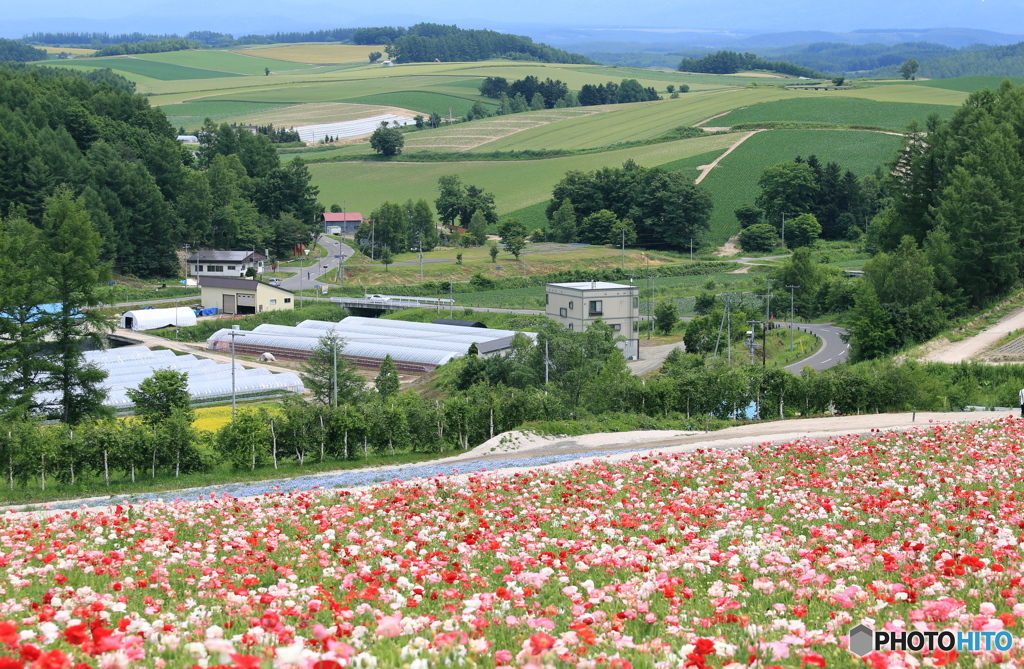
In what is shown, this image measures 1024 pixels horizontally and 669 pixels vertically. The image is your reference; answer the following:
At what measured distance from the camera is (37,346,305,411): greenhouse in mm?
61812

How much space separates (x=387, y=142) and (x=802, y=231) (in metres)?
79.0

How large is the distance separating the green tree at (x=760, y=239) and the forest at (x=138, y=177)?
194 feet

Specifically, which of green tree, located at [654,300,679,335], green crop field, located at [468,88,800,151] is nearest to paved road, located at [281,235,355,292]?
green tree, located at [654,300,679,335]

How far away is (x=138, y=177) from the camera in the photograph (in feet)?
379

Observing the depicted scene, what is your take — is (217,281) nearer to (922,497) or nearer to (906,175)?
(906,175)

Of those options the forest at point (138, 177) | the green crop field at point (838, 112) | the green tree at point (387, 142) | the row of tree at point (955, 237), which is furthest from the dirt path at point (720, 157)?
the row of tree at point (955, 237)

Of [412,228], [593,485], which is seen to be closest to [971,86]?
[412,228]

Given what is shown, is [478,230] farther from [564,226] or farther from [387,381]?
[387,381]

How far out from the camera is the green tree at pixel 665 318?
8694cm

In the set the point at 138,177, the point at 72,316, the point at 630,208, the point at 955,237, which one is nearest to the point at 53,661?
the point at 72,316

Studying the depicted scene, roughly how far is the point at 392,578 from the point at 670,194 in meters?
124

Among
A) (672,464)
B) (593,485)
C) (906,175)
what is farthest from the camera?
(906,175)

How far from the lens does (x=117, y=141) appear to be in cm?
12888

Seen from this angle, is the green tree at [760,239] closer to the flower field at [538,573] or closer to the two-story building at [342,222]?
the two-story building at [342,222]
